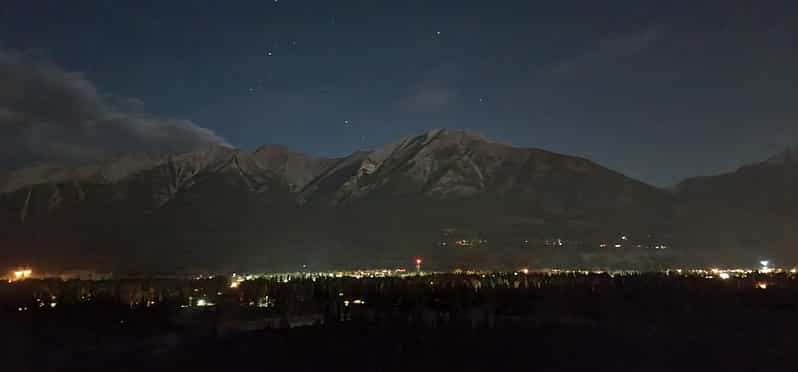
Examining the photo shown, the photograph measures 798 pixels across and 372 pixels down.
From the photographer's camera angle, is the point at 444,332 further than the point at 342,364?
Yes

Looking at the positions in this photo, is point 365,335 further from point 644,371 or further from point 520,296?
point 520,296

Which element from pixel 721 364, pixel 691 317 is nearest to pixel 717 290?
pixel 691 317

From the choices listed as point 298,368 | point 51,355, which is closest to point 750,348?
point 298,368

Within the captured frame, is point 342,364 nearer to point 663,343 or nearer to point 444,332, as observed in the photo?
point 444,332

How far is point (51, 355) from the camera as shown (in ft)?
130

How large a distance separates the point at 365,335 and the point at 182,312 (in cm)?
3416

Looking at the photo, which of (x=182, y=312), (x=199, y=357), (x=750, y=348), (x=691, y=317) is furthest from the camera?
(x=182, y=312)

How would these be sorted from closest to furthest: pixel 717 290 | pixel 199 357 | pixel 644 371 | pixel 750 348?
pixel 644 371 < pixel 199 357 < pixel 750 348 < pixel 717 290

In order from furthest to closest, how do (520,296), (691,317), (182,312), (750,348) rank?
(520,296), (182,312), (691,317), (750,348)

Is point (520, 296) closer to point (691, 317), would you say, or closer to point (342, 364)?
point (691, 317)

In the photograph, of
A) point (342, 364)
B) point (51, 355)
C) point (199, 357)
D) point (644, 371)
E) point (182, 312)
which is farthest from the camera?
point (182, 312)

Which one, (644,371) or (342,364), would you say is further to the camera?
(342,364)

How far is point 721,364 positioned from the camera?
102ft

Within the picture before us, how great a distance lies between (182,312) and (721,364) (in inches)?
1994
